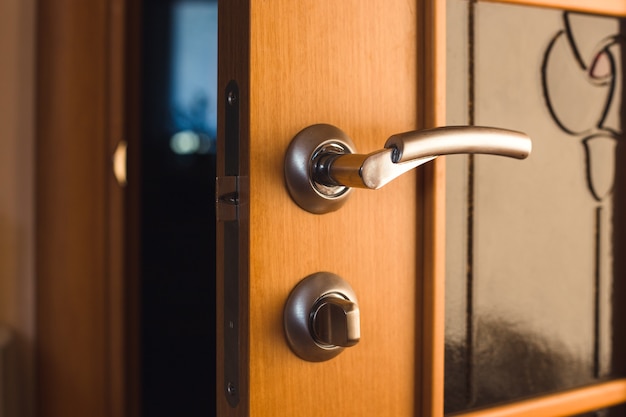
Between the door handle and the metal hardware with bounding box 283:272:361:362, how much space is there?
5 cm

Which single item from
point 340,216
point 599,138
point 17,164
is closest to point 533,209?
point 599,138

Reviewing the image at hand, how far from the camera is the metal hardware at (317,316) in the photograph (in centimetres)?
39

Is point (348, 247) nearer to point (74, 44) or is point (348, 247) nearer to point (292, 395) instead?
point (292, 395)

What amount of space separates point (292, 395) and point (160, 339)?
73.9 inches

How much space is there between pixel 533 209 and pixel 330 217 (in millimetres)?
264

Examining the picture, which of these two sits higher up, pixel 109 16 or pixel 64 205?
pixel 109 16

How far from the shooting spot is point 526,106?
1.93ft

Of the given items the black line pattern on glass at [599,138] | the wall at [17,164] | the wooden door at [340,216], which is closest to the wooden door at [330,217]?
the wooden door at [340,216]

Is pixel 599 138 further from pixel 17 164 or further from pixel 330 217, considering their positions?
pixel 17 164

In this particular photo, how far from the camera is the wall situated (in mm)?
1288

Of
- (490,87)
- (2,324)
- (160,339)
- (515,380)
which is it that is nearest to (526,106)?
(490,87)

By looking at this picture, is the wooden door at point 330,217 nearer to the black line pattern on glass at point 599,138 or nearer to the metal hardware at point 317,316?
the metal hardware at point 317,316

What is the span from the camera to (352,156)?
39 cm

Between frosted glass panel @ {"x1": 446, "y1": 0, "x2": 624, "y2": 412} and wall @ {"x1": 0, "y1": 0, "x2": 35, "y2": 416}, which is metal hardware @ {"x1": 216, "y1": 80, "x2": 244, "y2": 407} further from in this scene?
wall @ {"x1": 0, "y1": 0, "x2": 35, "y2": 416}
